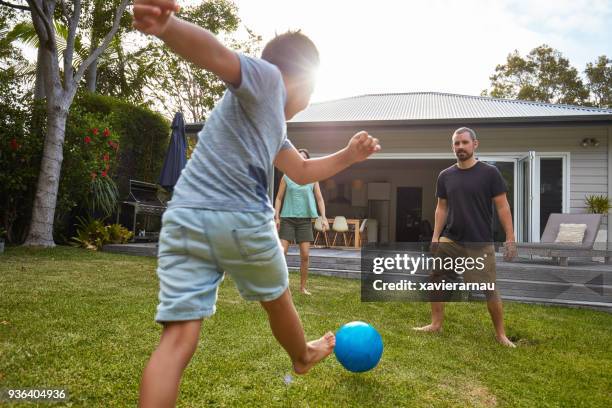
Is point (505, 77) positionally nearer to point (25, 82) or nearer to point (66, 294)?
point (25, 82)

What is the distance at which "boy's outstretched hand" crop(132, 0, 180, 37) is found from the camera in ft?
3.45

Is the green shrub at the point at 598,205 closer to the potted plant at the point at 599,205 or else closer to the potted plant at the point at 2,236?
the potted plant at the point at 599,205

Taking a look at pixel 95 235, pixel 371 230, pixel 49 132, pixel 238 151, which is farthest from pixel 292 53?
pixel 371 230

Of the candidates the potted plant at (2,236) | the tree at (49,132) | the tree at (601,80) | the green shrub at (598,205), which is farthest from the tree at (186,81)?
the tree at (601,80)

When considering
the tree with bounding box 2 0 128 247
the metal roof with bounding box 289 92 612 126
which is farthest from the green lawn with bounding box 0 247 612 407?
the metal roof with bounding box 289 92 612 126

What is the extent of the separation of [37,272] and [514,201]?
8737 mm

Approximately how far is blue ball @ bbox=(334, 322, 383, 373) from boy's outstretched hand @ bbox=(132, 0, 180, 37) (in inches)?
73.0

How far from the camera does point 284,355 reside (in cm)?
274

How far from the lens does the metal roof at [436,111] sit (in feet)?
29.8

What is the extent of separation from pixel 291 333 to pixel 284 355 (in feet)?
4.05

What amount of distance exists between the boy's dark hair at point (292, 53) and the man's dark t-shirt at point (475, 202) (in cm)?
256

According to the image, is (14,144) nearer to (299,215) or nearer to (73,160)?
(73,160)

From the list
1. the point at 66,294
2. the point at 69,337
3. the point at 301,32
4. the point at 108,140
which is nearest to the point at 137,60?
the point at 108,140

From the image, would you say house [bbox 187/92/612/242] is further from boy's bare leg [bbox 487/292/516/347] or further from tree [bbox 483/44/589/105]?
tree [bbox 483/44/589/105]
